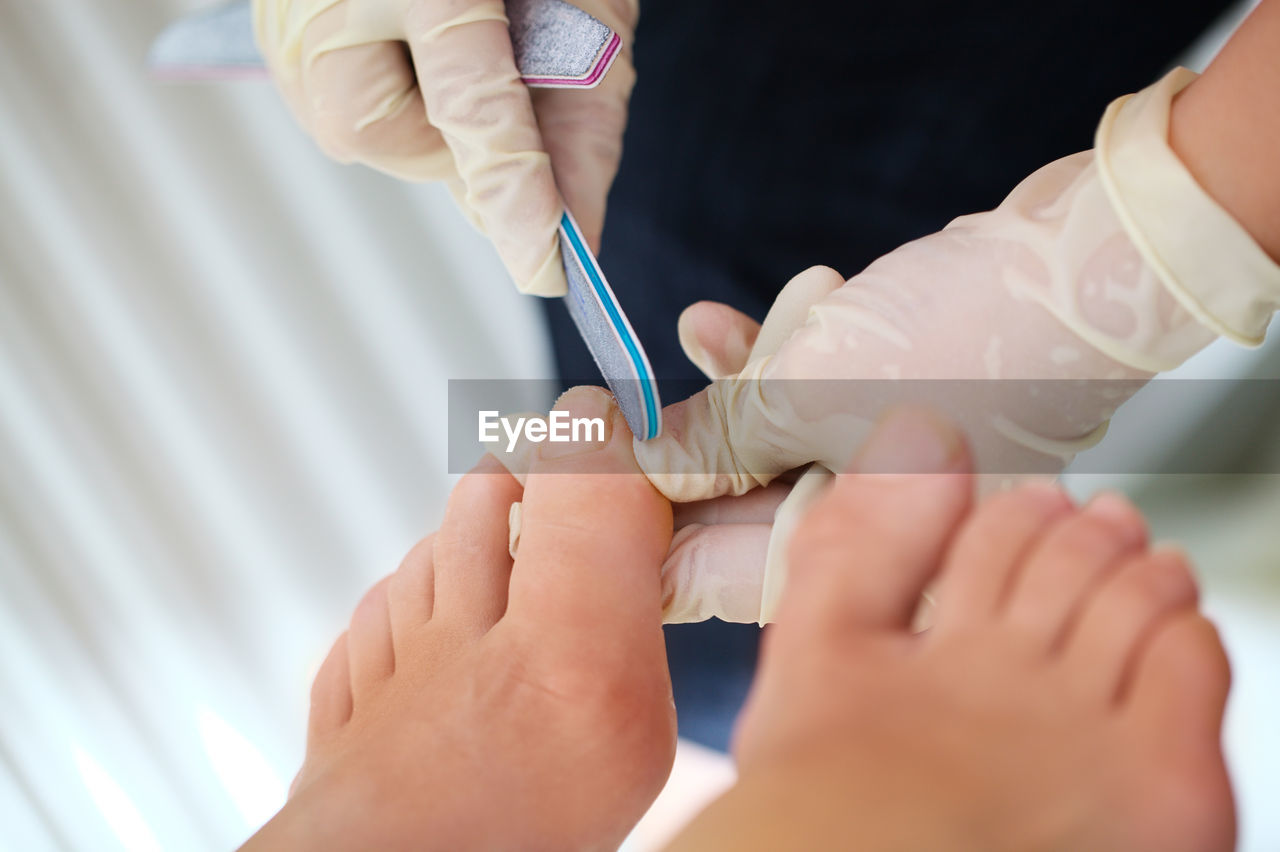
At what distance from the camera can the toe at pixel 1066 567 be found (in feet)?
1.20

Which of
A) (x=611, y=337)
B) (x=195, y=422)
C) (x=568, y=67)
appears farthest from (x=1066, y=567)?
(x=195, y=422)

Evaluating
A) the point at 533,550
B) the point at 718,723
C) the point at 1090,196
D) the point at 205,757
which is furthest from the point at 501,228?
the point at 205,757

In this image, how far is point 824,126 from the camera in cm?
89

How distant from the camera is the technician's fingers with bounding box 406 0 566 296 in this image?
2.23ft

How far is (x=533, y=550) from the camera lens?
25.7 inches

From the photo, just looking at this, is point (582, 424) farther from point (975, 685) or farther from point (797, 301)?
point (975, 685)

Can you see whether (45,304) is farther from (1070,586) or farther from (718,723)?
(1070,586)

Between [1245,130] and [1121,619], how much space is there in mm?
283

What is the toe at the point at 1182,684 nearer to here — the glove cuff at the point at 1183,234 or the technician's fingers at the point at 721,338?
the glove cuff at the point at 1183,234

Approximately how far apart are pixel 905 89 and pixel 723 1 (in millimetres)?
246

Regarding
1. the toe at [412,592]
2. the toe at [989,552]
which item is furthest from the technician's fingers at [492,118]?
the toe at [989,552]

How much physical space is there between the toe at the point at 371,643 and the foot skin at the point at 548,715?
10 centimetres

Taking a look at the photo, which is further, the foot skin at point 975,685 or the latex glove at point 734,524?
the latex glove at point 734,524

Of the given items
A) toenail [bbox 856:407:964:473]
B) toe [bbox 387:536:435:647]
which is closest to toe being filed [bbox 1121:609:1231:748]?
toenail [bbox 856:407:964:473]
